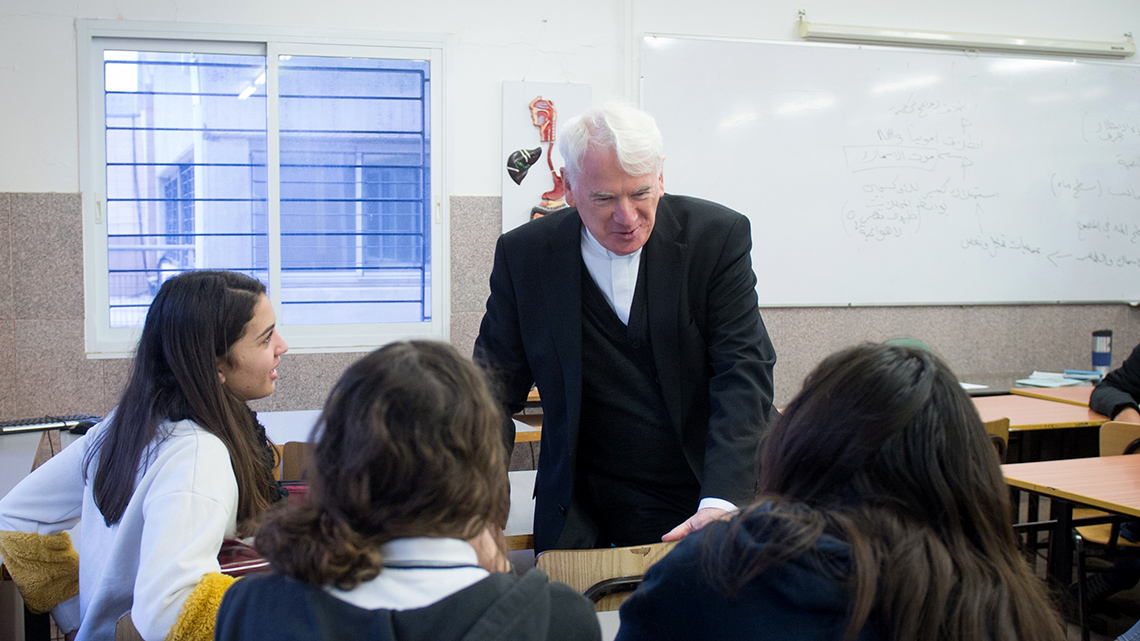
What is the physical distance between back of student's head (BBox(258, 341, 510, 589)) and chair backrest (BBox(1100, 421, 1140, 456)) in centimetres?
290

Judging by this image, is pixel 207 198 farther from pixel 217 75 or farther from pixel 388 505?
pixel 388 505

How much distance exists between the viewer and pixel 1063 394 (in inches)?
162

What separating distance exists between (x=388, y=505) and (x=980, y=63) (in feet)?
16.0

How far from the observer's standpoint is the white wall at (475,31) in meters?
3.72

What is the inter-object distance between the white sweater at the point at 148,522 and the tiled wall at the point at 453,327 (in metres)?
2.59

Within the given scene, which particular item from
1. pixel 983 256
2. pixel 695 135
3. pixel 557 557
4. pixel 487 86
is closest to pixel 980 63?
pixel 983 256

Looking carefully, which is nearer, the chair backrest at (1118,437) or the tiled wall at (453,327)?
the chair backrest at (1118,437)

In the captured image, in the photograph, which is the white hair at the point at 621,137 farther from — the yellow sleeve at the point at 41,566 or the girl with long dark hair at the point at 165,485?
the yellow sleeve at the point at 41,566

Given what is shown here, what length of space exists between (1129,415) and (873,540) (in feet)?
10.4

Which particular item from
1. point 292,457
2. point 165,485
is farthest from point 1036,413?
point 165,485

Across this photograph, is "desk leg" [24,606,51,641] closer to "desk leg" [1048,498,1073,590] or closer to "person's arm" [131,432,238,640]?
"person's arm" [131,432,238,640]

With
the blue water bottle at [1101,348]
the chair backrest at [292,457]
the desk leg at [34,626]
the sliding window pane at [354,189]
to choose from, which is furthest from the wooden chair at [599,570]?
the blue water bottle at [1101,348]

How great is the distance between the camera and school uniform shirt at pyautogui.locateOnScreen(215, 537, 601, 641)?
2.47 ft

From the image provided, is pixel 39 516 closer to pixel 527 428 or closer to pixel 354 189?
pixel 527 428
